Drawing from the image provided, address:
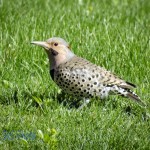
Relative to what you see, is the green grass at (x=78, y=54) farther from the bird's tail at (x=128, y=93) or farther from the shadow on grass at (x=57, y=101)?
the bird's tail at (x=128, y=93)

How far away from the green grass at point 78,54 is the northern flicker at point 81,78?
0.47 ft

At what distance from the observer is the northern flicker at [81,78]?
275 inches

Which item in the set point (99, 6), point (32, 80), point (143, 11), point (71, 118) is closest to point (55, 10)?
point (99, 6)

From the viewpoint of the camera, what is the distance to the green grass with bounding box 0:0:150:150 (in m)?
5.98

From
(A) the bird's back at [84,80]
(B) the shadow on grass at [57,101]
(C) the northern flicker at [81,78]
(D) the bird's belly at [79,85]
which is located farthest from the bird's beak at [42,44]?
(B) the shadow on grass at [57,101]

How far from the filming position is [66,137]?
598cm

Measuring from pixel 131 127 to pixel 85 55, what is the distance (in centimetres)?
222

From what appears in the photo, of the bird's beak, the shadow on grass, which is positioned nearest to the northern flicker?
the bird's beak

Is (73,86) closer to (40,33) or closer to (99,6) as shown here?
(40,33)

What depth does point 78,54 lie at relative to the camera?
27.8 feet

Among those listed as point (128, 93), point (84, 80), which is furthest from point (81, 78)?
point (128, 93)

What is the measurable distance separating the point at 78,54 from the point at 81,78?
59.3 inches

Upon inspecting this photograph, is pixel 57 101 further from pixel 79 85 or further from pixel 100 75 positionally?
pixel 100 75

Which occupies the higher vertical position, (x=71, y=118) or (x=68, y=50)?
(x=68, y=50)
